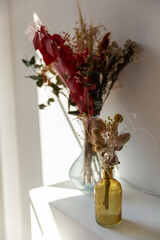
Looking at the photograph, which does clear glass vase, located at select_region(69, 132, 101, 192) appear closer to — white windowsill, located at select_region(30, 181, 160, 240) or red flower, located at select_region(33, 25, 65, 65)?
white windowsill, located at select_region(30, 181, 160, 240)

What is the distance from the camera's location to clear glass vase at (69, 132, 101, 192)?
1207mm

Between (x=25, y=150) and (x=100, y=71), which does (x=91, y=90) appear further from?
(x=25, y=150)

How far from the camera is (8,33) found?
1.96 meters

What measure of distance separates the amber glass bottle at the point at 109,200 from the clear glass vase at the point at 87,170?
0.26 meters

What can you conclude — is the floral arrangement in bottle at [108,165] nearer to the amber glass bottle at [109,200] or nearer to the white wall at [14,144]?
the amber glass bottle at [109,200]

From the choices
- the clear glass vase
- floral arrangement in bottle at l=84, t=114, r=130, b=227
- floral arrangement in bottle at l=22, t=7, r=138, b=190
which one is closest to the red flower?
floral arrangement in bottle at l=22, t=7, r=138, b=190

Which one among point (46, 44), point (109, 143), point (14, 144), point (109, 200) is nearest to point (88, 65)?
point (46, 44)

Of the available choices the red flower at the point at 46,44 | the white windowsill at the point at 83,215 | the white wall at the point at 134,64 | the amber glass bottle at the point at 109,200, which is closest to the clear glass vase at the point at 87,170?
the white windowsill at the point at 83,215

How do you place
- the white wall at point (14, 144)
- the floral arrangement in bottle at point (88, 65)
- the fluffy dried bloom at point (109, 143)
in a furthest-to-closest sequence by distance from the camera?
the white wall at point (14, 144) → the floral arrangement in bottle at point (88, 65) → the fluffy dried bloom at point (109, 143)

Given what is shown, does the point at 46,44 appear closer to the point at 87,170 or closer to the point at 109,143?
the point at 109,143

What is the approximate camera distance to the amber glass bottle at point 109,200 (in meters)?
0.94

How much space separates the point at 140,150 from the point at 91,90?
12.8 inches

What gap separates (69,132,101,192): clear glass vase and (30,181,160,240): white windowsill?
0.15ft

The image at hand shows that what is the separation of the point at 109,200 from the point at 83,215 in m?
0.15
